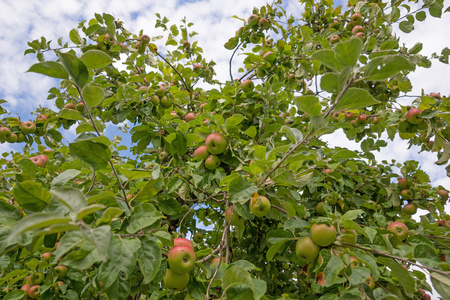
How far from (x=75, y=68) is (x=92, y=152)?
0.37m

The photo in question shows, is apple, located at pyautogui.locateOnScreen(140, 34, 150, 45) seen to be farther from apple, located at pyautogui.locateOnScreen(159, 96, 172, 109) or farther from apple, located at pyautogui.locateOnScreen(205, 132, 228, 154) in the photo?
apple, located at pyautogui.locateOnScreen(205, 132, 228, 154)

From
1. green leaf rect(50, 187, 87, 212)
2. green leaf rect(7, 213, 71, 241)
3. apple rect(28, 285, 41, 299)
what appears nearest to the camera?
green leaf rect(7, 213, 71, 241)

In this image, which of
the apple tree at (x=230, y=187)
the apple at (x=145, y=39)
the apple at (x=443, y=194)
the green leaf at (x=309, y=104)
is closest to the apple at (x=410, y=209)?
the apple tree at (x=230, y=187)

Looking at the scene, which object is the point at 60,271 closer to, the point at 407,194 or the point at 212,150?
the point at 212,150

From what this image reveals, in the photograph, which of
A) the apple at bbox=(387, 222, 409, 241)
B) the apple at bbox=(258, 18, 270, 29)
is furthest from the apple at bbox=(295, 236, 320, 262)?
the apple at bbox=(258, 18, 270, 29)

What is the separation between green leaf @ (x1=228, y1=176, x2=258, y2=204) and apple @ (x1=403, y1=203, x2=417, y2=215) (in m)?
2.66

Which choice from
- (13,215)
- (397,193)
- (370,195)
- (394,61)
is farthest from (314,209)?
(13,215)

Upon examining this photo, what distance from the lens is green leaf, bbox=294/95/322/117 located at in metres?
1.07

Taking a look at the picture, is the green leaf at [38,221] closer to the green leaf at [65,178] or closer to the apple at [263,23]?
the green leaf at [65,178]

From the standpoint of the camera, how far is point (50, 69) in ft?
3.05

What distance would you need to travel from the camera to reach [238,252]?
3082 mm

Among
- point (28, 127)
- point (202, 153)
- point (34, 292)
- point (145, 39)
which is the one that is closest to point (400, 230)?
point (202, 153)

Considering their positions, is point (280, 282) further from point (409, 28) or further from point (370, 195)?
point (409, 28)

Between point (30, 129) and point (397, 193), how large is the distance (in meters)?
4.04
